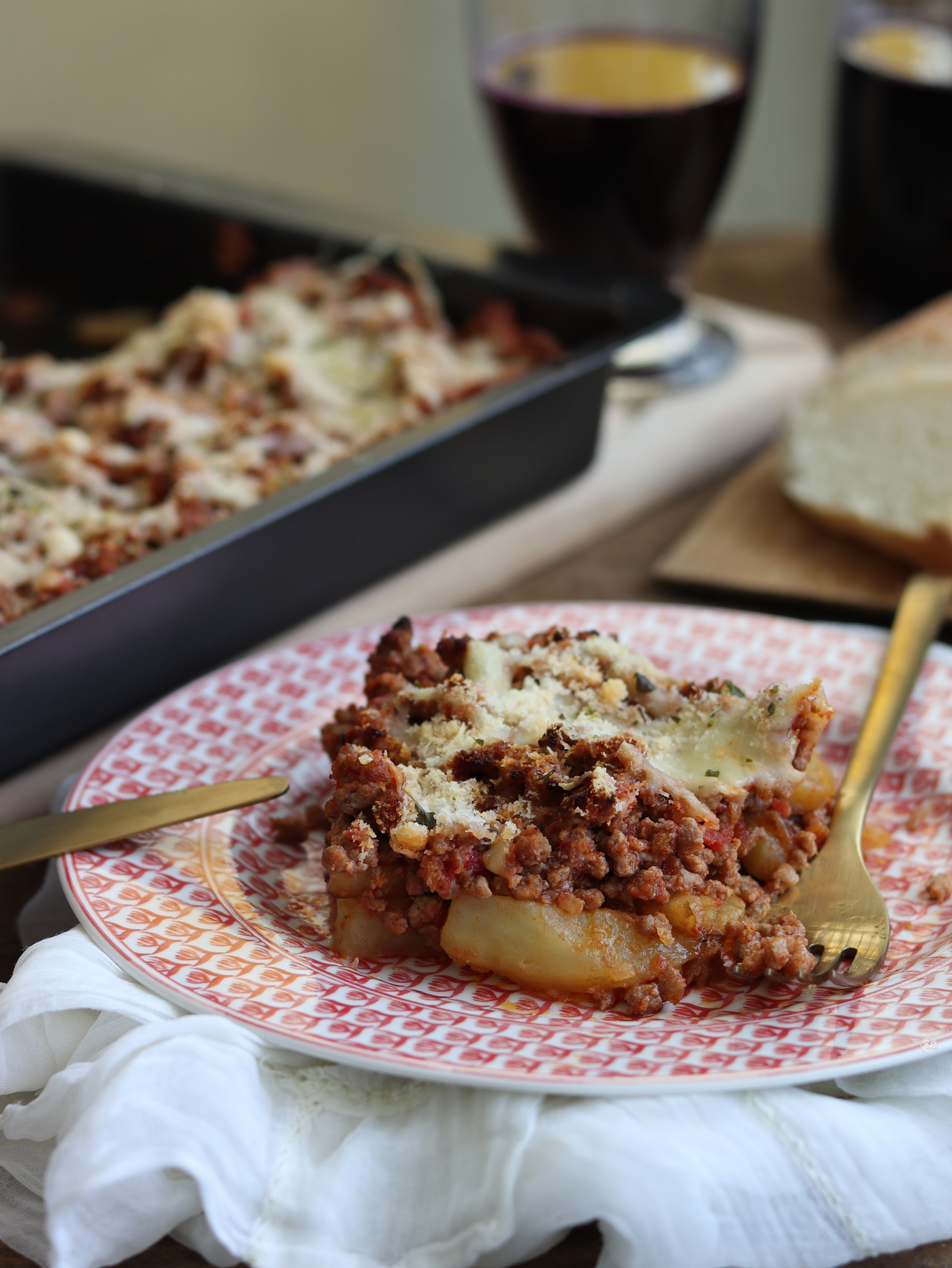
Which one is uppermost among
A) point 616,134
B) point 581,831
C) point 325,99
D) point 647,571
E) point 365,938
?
point 616,134

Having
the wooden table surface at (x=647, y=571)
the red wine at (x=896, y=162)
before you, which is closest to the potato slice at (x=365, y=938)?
the wooden table surface at (x=647, y=571)

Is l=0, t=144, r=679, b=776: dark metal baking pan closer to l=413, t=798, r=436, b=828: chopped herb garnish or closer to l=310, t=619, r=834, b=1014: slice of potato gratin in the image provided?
l=310, t=619, r=834, b=1014: slice of potato gratin

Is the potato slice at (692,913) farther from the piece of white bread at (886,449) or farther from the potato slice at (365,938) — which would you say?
the piece of white bread at (886,449)

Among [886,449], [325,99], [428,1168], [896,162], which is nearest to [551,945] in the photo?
[428,1168]

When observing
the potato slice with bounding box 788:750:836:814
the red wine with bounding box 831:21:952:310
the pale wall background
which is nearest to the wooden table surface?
the red wine with bounding box 831:21:952:310

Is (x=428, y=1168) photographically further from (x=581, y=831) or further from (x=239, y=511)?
(x=239, y=511)
